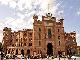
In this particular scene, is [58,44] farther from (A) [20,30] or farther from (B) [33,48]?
(A) [20,30]

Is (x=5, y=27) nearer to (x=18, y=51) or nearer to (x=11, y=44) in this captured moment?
(x=11, y=44)

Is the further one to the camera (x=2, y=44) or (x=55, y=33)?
(x=2, y=44)

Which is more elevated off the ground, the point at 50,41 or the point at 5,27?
the point at 5,27

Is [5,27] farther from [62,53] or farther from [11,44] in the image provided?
[62,53]

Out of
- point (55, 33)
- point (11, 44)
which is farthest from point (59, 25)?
point (11, 44)

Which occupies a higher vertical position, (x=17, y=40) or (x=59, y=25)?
(x=59, y=25)

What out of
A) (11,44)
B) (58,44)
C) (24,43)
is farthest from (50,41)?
(11,44)

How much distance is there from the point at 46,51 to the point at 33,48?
3976 mm

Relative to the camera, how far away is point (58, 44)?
62.6m

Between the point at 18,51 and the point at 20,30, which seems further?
the point at 20,30

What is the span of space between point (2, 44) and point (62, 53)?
72.7 ft

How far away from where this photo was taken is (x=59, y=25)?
A: 62.9 metres

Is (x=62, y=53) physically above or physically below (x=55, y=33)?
below

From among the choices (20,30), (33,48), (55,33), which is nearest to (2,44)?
(20,30)
